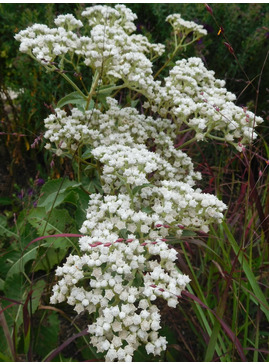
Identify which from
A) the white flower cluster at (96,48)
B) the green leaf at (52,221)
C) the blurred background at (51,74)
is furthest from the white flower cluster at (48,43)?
the blurred background at (51,74)

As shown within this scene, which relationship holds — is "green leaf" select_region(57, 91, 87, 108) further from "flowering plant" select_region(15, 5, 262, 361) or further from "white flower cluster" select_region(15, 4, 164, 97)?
"white flower cluster" select_region(15, 4, 164, 97)

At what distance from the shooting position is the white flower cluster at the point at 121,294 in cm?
130

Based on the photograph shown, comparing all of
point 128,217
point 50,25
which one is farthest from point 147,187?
point 50,25

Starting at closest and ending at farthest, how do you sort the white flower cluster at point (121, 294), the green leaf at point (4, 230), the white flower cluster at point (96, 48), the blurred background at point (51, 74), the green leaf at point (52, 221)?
the white flower cluster at point (121, 294), the white flower cluster at point (96, 48), the green leaf at point (52, 221), the green leaf at point (4, 230), the blurred background at point (51, 74)

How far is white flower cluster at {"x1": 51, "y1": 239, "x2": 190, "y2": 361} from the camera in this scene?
1.30 m

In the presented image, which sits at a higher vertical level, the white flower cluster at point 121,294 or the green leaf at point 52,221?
the white flower cluster at point 121,294

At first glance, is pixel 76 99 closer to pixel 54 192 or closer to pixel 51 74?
pixel 54 192

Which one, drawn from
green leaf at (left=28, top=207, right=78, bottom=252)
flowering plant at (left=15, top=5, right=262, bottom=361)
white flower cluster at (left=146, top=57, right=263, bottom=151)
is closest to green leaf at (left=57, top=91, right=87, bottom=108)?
flowering plant at (left=15, top=5, right=262, bottom=361)

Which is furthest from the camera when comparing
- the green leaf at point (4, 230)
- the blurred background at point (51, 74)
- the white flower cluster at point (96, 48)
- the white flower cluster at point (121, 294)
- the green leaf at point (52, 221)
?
the blurred background at point (51, 74)

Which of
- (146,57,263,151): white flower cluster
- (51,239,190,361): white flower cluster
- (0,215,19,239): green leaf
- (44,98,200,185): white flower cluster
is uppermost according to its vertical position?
(146,57,263,151): white flower cluster

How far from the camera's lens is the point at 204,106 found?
1.96 meters

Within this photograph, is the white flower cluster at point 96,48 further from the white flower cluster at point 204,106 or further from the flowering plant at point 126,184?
the white flower cluster at point 204,106

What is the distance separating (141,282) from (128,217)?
0.82ft

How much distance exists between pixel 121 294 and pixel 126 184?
0.47 metres
